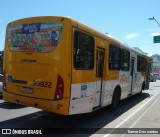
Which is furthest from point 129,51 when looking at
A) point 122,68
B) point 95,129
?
point 95,129

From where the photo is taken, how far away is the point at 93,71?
9070mm

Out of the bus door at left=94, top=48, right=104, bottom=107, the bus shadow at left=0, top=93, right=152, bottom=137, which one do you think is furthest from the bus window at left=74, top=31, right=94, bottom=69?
the bus shadow at left=0, top=93, right=152, bottom=137

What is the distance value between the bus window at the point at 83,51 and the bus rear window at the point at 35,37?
0.62m

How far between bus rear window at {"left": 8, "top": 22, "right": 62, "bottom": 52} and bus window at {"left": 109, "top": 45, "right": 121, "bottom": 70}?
3.61 metres

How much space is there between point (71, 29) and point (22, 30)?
1718mm

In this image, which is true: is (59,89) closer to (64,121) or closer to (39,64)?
(39,64)

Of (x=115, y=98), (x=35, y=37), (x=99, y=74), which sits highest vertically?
(x=35, y=37)

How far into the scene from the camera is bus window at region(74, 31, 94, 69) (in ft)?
26.0

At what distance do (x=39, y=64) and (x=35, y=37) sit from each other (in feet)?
2.69

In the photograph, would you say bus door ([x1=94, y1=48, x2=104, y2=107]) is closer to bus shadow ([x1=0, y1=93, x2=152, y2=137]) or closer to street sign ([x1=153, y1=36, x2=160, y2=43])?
bus shadow ([x1=0, y1=93, x2=152, y2=137])

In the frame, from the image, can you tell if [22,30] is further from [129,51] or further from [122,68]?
[129,51]

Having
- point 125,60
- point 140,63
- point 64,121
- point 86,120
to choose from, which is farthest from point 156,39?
point 64,121

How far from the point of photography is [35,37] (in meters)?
8.07

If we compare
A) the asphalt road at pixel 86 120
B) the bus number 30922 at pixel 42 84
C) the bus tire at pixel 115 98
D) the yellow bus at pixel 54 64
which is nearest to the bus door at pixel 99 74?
the yellow bus at pixel 54 64
